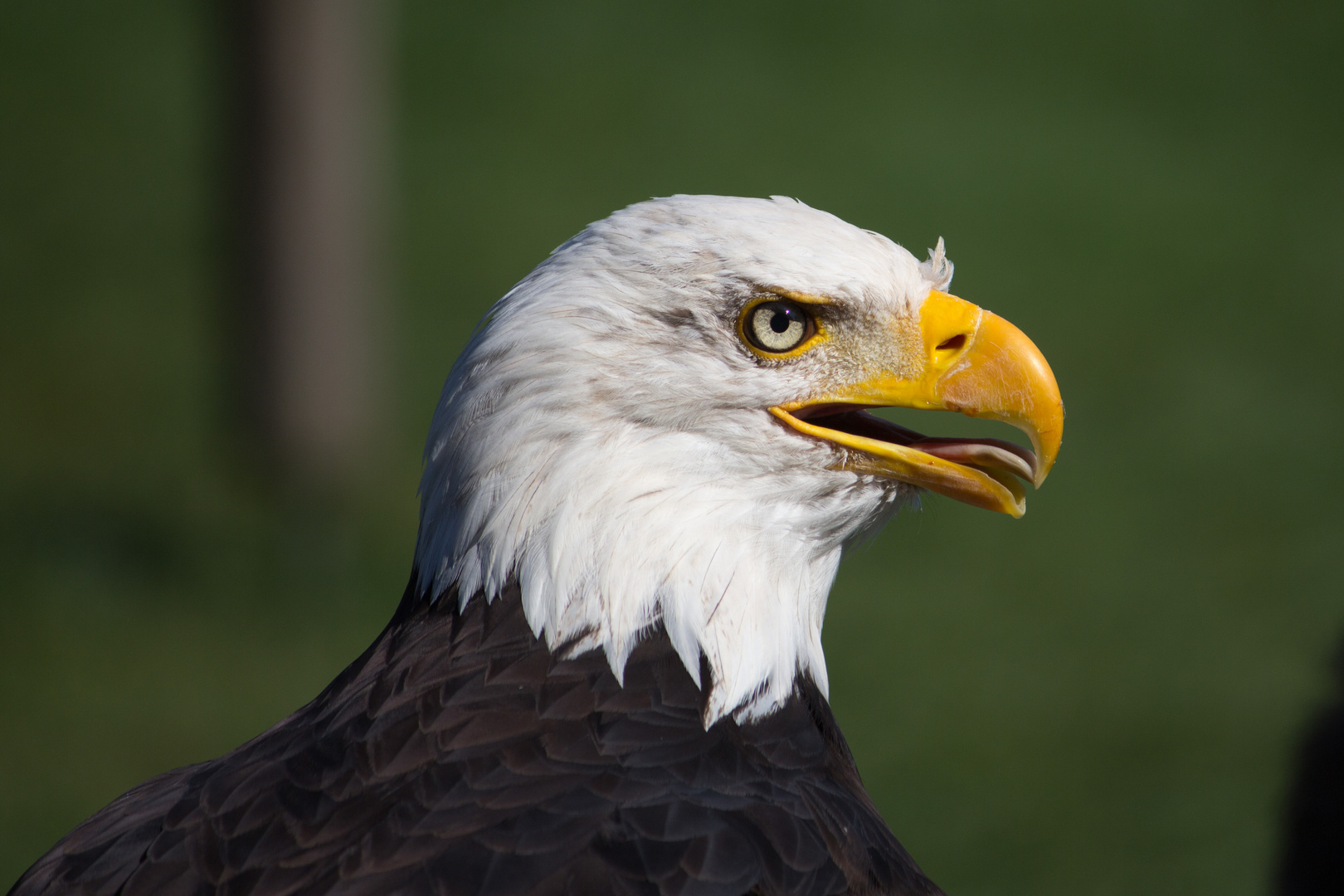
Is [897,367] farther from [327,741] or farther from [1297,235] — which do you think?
[1297,235]

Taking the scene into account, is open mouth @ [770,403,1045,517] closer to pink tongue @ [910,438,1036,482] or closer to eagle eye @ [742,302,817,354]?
pink tongue @ [910,438,1036,482]

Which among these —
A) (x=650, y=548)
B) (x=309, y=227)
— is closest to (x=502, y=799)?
(x=650, y=548)

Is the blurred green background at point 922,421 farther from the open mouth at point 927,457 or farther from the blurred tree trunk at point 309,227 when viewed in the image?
the open mouth at point 927,457

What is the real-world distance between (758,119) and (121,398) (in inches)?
262

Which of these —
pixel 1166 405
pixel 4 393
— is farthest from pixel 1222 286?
pixel 4 393

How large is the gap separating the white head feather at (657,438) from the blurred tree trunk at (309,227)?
15.8ft

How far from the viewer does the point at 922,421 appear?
8.22 m

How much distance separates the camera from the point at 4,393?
870 centimetres

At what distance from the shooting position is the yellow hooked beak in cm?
242

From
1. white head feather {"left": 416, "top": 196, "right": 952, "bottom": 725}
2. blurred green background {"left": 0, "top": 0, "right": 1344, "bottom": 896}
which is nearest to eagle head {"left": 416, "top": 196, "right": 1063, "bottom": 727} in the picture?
white head feather {"left": 416, "top": 196, "right": 952, "bottom": 725}

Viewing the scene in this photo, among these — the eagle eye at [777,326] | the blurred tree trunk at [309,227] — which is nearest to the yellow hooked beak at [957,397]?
the eagle eye at [777,326]

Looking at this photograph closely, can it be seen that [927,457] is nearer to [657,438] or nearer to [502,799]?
[657,438]

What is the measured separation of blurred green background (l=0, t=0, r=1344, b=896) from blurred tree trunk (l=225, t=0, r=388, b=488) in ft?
1.08

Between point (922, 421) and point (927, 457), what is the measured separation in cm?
590
